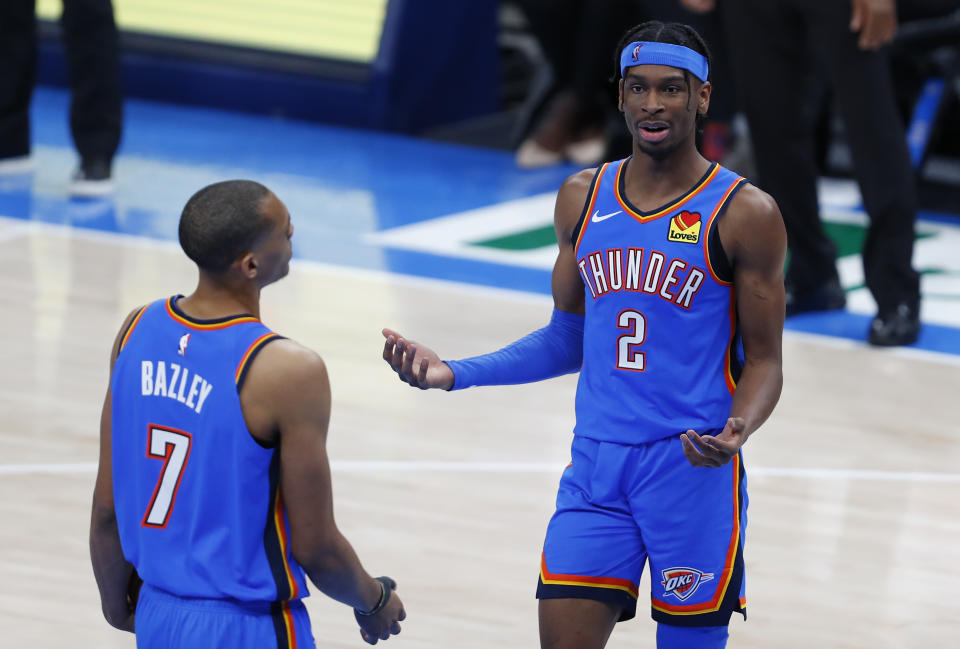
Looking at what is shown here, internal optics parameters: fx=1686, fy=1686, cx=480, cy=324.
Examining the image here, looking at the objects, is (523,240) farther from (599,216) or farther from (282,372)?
(282,372)

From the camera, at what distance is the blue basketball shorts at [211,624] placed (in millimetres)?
2832

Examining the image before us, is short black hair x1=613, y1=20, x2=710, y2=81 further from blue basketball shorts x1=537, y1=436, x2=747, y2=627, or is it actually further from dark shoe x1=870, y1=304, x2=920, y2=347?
dark shoe x1=870, y1=304, x2=920, y2=347

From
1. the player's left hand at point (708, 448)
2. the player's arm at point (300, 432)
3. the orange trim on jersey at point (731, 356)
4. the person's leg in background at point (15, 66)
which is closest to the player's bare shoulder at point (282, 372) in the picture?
the player's arm at point (300, 432)

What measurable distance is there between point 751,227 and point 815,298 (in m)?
4.25

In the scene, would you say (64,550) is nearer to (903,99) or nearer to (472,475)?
(472,475)

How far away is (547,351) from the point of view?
3564 mm

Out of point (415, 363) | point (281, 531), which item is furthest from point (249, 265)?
point (415, 363)

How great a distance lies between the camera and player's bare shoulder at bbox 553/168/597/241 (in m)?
3.49

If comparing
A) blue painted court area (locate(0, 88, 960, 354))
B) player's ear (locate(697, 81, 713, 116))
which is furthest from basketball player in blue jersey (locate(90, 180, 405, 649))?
blue painted court area (locate(0, 88, 960, 354))

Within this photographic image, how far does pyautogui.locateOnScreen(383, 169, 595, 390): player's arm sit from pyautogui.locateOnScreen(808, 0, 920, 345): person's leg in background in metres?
3.45

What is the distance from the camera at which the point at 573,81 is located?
34.5 ft

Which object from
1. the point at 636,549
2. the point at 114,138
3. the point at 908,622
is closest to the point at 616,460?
the point at 636,549

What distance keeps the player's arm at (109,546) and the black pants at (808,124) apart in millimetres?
4401

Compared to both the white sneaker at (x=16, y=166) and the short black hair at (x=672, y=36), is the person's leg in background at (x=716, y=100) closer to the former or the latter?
the white sneaker at (x=16, y=166)
